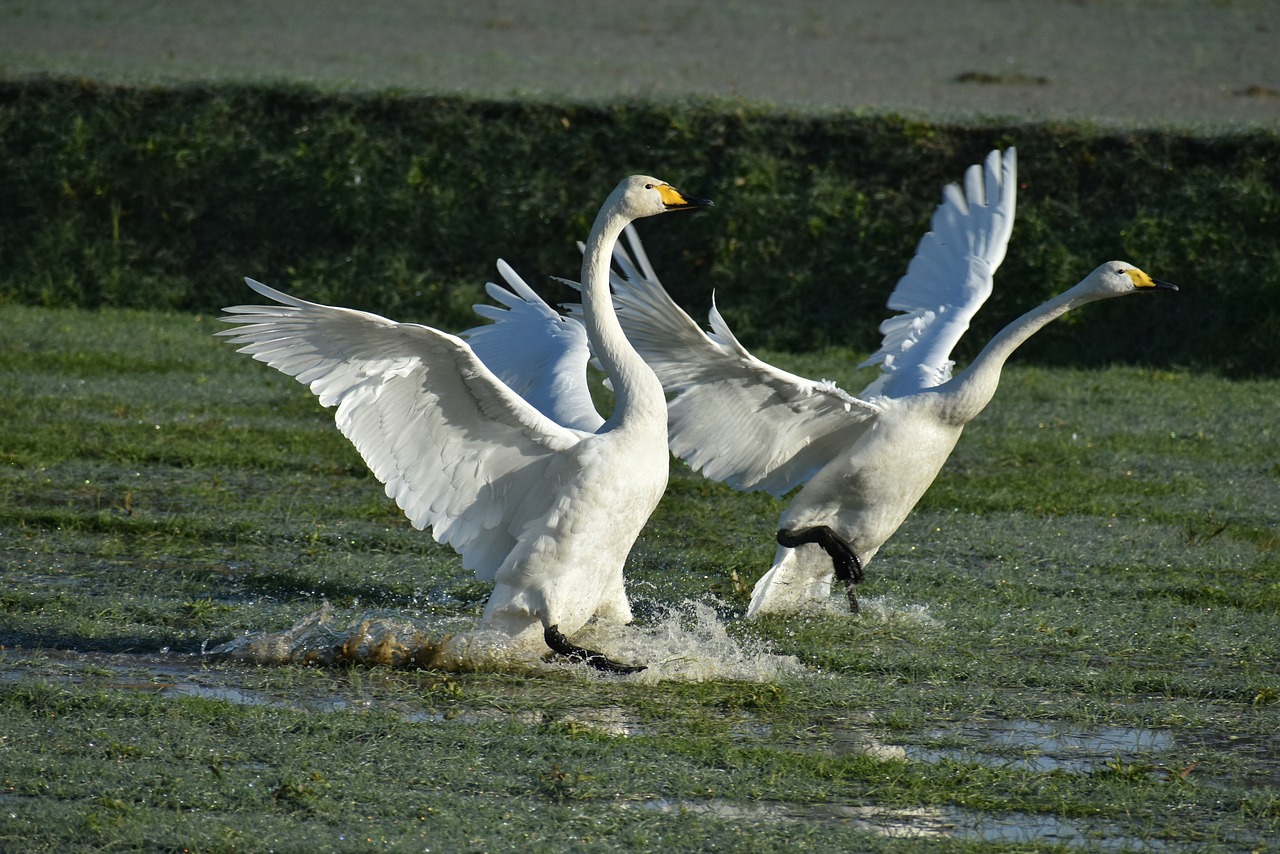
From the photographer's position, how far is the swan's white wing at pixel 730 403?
20.7ft

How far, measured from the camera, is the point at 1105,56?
1859 centimetres

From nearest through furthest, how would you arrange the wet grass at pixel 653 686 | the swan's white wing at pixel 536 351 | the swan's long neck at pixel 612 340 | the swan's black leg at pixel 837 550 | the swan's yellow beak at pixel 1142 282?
the wet grass at pixel 653 686, the swan's long neck at pixel 612 340, the swan's black leg at pixel 837 550, the swan's white wing at pixel 536 351, the swan's yellow beak at pixel 1142 282

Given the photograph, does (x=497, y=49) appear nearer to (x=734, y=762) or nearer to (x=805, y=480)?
(x=805, y=480)

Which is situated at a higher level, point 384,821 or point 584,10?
point 584,10

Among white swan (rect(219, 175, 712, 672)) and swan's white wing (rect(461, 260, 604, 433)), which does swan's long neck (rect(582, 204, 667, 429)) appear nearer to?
white swan (rect(219, 175, 712, 672))

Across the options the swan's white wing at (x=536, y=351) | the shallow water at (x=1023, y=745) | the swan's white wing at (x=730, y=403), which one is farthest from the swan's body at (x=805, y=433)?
the shallow water at (x=1023, y=745)

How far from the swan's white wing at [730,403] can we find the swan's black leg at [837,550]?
0.30 metres

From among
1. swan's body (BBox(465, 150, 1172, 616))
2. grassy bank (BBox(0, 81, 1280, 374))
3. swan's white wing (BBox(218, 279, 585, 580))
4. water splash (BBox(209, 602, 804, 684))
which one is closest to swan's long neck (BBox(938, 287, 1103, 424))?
swan's body (BBox(465, 150, 1172, 616))

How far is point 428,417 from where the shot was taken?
5.82m

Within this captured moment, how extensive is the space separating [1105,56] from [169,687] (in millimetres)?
15821

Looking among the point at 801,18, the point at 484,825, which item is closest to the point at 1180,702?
the point at 484,825

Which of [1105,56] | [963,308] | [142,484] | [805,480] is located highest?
[1105,56]

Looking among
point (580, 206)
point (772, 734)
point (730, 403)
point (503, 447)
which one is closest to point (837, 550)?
point (730, 403)

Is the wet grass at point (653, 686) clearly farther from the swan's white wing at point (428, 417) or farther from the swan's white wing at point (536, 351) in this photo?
the swan's white wing at point (536, 351)
